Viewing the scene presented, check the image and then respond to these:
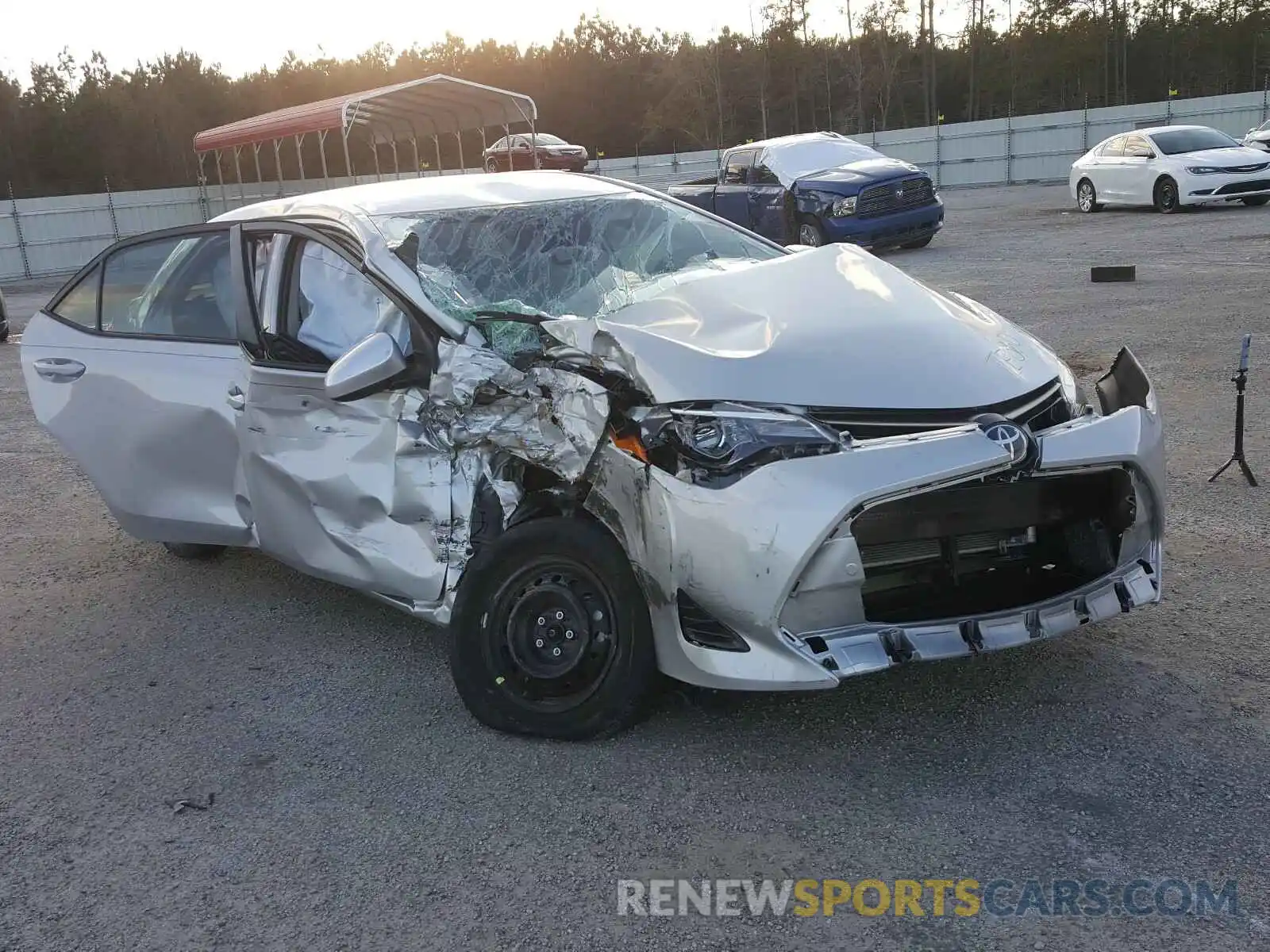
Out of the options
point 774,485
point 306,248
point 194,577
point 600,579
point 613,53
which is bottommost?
point 194,577

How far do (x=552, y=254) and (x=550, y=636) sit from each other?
1.58 metres

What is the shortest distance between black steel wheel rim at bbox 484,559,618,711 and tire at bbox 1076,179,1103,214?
19.1 meters

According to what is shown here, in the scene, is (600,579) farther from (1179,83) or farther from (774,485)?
(1179,83)

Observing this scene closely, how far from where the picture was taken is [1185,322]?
31.9ft

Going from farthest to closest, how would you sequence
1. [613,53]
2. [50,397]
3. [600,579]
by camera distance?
[613,53] < [50,397] < [600,579]

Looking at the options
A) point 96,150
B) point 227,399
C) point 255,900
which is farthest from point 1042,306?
point 96,150

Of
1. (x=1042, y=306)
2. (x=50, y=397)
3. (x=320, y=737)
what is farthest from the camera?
(x=1042, y=306)

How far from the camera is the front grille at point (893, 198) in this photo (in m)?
16.4

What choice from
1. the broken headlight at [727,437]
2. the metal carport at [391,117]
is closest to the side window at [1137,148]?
the metal carport at [391,117]

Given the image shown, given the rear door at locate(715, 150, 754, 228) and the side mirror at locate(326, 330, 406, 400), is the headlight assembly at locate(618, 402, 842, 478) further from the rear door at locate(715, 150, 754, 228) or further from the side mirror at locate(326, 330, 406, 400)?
the rear door at locate(715, 150, 754, 228)

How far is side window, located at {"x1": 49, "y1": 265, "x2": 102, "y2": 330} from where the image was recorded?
5.27 meters

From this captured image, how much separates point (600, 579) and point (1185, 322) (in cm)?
797

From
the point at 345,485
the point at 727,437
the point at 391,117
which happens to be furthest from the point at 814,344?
the point at 391,117

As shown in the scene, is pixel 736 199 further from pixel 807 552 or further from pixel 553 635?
pixel 807 552
